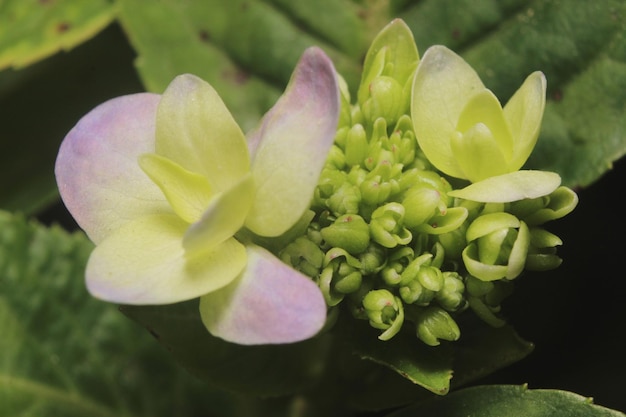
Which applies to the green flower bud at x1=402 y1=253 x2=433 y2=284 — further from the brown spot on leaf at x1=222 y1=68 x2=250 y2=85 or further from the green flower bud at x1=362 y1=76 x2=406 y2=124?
the brown spot on leaf at x1=222 y1=68 x2=250 y2=85

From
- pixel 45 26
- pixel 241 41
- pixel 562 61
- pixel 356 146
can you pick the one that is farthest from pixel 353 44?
pixel 45 26

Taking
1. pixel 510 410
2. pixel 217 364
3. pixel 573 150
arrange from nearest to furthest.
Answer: pixel 510 410
pixel 217 364
pixel 573 150

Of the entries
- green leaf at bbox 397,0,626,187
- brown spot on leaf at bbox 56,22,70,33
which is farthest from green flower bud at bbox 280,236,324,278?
brown spot on leaf at bbox 56,22,70,33

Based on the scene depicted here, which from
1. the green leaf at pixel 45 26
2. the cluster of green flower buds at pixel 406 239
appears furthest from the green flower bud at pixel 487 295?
the green leaf at pixel 45 26

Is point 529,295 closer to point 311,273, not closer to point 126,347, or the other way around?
point 311,273

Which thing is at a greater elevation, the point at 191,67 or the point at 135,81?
the point at 191,67

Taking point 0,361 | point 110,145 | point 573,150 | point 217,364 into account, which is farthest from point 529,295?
point 0,361
